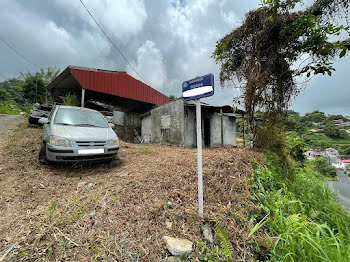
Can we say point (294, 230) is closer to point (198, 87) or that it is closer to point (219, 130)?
point (198, 87)

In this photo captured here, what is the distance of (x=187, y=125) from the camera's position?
372 inches

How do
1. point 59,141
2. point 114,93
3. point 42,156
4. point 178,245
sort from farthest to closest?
1. point 114,93
2. point 42,156
3. point 59,141
4. point 178,245

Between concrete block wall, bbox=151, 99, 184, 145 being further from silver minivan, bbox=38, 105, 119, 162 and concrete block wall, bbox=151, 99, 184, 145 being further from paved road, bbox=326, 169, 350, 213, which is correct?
paved road, bbox=326, 169, 350, 213

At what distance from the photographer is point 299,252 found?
1.66m

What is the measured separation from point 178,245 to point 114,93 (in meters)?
12.2

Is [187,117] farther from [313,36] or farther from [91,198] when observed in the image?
[91,198]

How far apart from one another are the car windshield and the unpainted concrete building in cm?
546

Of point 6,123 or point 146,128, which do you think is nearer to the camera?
point 6,123

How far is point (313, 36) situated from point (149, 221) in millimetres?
5408

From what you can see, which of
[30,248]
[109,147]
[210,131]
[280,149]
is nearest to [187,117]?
[210,131]

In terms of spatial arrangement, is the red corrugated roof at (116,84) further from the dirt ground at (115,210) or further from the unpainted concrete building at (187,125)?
the dirt ground at (115,210)

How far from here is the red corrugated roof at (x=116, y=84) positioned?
34.2 feet

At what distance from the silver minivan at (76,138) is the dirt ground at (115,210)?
1.44 ft

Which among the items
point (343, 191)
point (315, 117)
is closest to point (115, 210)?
point (343, 191)
